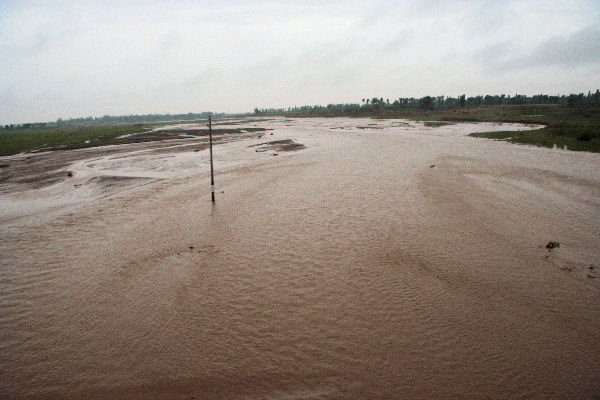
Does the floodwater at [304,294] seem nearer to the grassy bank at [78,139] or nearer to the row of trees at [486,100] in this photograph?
the grassy bank at [78,139]

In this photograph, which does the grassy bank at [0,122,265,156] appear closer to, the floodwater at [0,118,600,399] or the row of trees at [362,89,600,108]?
the floodwater at [0,118,600,399]

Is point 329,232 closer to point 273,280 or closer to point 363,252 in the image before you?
point 363,252

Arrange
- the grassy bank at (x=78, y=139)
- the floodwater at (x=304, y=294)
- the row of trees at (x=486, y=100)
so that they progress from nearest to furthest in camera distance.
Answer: the floodwater at (x=304, y=294) → the grassy bank at (x=78, y=139) → the row of trees at (x=486, y=100)

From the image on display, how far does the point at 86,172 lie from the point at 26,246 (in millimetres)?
14673

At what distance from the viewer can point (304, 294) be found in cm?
810

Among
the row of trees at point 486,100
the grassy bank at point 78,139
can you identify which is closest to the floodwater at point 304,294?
the grassy bank at point 78,139

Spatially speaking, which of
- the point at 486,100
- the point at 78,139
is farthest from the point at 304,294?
the point at 486,100

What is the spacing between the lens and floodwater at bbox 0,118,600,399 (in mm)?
5566

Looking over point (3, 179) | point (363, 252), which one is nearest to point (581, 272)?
point (363, 252)

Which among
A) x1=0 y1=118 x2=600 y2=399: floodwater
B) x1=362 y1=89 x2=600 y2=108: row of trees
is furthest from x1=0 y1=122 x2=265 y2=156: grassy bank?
x1=362 y1=89 x2=600 y2=108: row of trees

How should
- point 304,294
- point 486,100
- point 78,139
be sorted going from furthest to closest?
1. point 486,100
2. point 78,139
3. point 304,294

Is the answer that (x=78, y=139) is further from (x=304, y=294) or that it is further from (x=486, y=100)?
(x=486, y=100)

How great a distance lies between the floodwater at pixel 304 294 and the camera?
557 centimetres

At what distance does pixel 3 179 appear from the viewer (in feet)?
73.7
